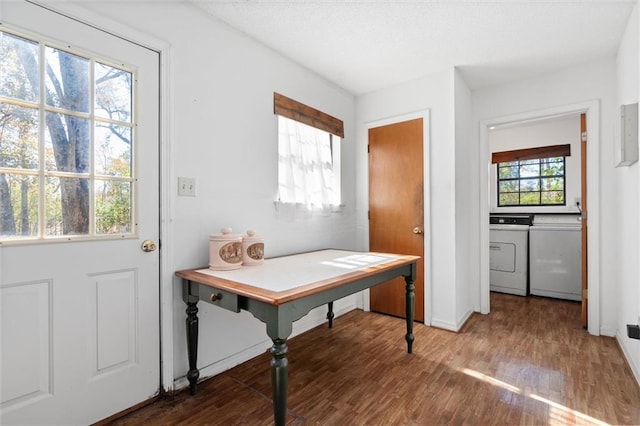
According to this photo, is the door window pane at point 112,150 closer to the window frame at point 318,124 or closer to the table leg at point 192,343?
the table leg at point 192,343

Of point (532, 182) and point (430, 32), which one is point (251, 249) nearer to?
point (430, 32)

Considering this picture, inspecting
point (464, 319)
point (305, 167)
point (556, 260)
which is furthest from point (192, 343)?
point (556, 260)

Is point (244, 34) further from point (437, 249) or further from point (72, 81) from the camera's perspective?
point (437, 249)

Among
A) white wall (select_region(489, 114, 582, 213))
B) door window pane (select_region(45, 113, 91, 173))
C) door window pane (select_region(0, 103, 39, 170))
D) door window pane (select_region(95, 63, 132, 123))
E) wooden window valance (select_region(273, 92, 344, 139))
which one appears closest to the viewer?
door window pane (select_region(0, 103, 39, 170))

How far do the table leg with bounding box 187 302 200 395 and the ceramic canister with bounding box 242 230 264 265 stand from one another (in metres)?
0.39

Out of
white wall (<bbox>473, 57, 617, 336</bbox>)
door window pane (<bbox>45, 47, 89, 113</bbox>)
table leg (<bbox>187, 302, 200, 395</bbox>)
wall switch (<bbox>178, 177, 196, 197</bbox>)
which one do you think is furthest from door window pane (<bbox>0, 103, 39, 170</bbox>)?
white wall (<bbox>473, 57, 617, 336</bbox>)

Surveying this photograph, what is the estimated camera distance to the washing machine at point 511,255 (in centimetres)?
372

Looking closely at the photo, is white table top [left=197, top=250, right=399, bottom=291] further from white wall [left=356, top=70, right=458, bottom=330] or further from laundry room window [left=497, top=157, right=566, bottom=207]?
laundry room window [left=497, top=157, right=566, bottom=207]

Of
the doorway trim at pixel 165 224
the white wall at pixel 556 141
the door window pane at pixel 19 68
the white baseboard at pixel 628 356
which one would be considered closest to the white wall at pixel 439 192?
the white baseboard at pixel 628 356

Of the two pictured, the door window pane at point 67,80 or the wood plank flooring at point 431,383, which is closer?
the door window pane at point 67,80

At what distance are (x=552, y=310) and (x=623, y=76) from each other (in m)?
2.26

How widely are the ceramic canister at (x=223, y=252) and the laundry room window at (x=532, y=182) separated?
4.16 m

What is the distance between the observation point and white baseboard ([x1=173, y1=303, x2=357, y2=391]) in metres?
1.81

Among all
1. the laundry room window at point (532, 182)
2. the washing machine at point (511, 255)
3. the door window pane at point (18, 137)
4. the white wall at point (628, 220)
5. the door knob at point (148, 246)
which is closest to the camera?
the door window pane at point (18, 137)
